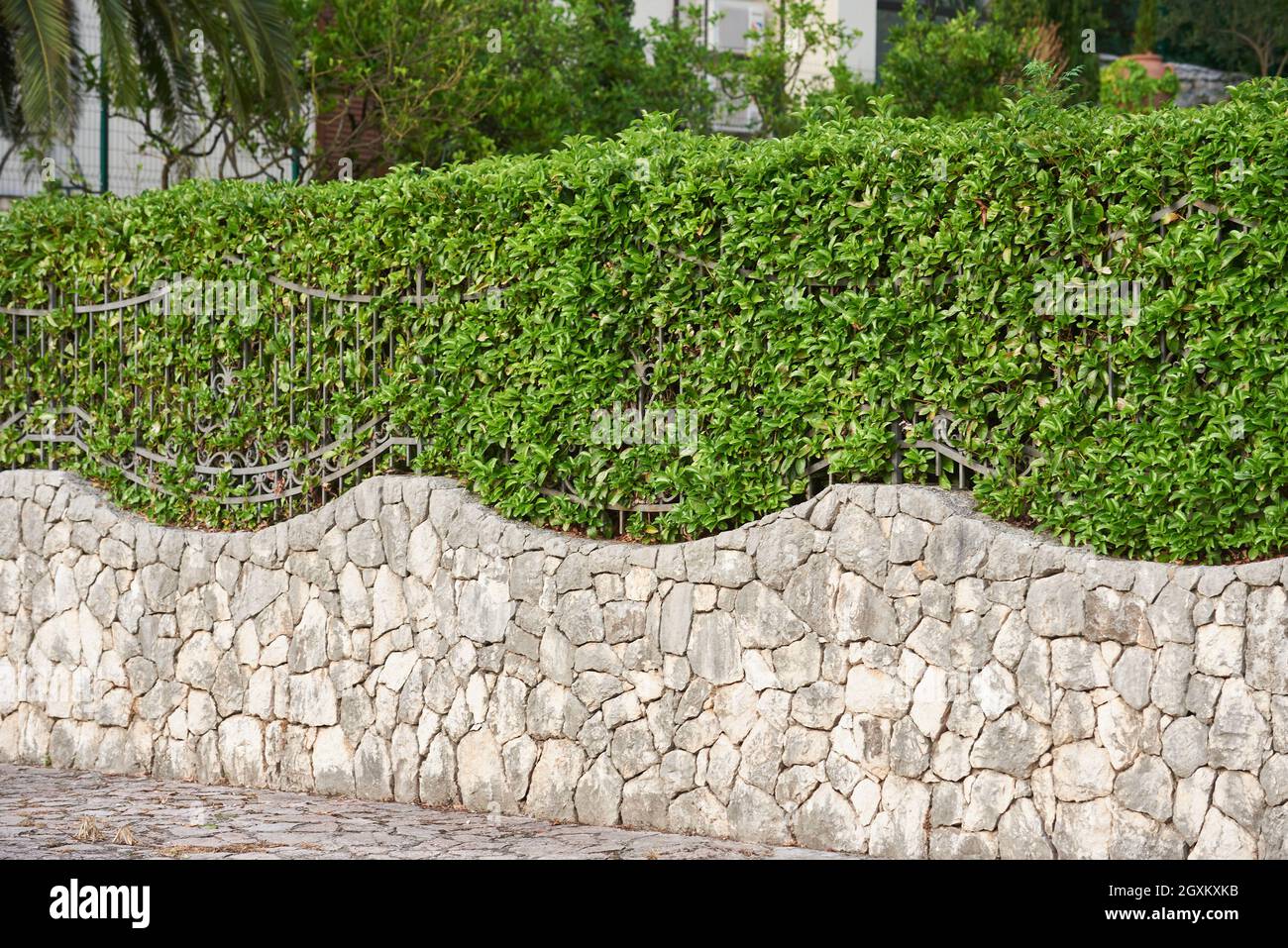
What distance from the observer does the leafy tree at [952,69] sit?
18953mm

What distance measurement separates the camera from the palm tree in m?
11.3

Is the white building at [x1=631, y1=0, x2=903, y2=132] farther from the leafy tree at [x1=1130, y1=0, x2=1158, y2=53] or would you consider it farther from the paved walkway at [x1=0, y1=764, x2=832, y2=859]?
the paved walkway at [x1=0, y1=764, x2=832, y2=859]

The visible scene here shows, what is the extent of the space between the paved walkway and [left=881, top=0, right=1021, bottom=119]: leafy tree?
13200 mm

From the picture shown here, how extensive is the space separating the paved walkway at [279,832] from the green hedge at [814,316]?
1.56 m

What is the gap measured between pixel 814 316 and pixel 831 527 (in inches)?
38.4

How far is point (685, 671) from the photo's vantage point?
24.5 ft

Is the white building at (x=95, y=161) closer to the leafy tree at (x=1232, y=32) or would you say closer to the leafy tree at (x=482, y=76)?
the leafy tree at (x=482, y=76)

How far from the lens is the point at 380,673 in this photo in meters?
8.49

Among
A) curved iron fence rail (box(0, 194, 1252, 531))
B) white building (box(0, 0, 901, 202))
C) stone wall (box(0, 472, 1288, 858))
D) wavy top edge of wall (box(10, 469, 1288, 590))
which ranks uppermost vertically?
white building (box(0, 0, 901, 202))

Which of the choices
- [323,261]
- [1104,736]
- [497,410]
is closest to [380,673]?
[497,410]

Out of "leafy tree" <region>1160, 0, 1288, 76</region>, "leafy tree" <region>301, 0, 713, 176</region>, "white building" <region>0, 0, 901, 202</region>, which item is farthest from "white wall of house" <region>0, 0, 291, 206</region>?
"leafy tree" <region>1160, 0, 1288, 76</region>

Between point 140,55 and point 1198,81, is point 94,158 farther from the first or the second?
point 1198,81

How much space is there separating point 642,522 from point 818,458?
1.01 m

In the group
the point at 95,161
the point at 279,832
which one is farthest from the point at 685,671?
the point at 95,161
